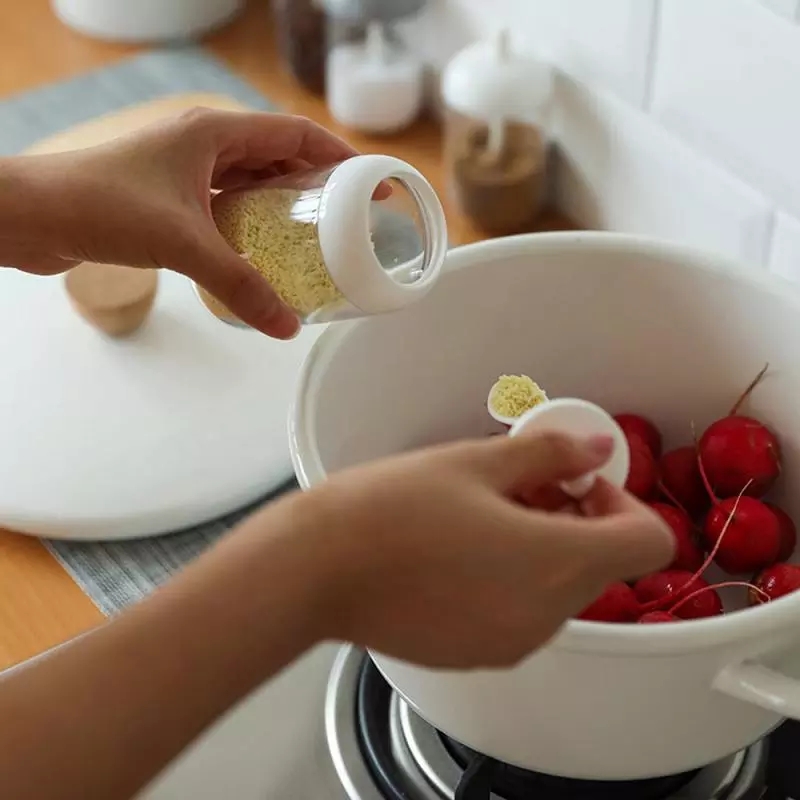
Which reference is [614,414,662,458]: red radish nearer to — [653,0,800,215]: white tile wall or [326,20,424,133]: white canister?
[653,0,800,215]: white tile wall

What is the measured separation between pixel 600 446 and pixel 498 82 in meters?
0.45

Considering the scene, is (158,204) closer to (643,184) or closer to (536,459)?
(536,459)

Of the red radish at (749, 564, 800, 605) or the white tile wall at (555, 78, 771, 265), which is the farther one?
the white tile wall at (555, 78, 771, 265)

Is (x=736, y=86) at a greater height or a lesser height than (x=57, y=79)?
greater

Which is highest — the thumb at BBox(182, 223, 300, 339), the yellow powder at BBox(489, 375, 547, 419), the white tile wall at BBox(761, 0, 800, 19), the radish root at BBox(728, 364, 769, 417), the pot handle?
the white tile wall at BBox(761, 0, 800, 19)

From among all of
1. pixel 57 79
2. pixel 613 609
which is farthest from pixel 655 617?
pixel 57 79

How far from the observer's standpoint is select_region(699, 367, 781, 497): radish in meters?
0.65

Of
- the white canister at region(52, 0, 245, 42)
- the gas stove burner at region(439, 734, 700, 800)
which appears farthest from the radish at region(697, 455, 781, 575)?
the white canister at region(52, 0, 245, 42)

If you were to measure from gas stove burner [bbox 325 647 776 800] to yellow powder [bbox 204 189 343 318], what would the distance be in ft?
0.71

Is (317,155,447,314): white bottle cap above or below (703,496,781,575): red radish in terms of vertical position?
above

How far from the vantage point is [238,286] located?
0.55 meters

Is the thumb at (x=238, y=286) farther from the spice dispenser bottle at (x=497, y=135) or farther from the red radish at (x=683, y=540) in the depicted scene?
the spice dispenser bottle at (x=497, y=135)

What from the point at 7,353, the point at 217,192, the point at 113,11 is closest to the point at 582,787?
the point at 217,192

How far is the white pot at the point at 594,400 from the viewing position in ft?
1.51
